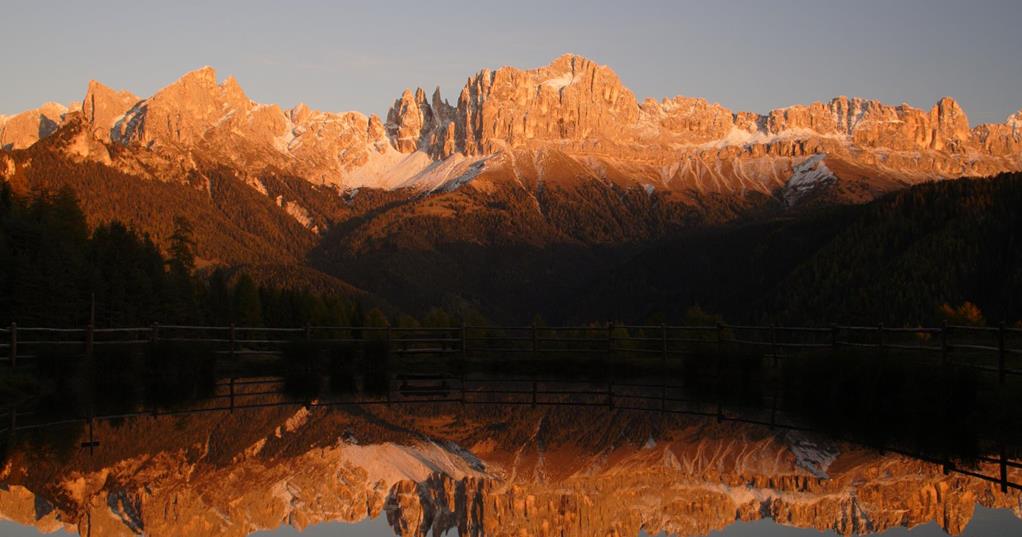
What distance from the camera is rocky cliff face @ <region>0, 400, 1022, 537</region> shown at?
15609 mm

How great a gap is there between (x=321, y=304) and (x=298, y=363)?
83.2m

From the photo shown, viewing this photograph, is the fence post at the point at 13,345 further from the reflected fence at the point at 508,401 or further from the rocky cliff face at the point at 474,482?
the rocky cliff face at the point at 474,482

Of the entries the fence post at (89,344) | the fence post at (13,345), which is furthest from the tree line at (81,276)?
the fence post at (13,345)

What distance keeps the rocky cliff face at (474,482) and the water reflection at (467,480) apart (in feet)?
0.14

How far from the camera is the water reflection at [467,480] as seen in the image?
50.9ft

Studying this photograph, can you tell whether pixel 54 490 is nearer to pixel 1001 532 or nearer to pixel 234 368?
pixel 1001 532

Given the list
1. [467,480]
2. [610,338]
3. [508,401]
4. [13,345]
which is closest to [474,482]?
[467,480]

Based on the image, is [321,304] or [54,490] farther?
[321,304]

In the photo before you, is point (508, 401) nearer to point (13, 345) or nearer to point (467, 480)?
point (467, 480)

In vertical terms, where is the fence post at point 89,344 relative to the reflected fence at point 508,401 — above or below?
above

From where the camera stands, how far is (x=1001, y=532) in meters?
14.5

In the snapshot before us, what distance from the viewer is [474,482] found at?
18391mm

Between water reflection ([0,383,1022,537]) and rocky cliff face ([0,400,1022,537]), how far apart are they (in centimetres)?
4

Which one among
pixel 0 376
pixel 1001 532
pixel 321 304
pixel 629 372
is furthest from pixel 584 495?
pixel 321 304
